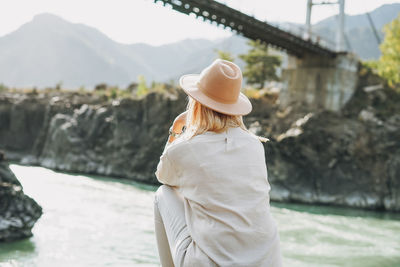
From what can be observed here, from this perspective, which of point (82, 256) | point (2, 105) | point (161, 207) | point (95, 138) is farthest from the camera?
point (2, 105)

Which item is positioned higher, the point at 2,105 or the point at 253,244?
the point at 253,244

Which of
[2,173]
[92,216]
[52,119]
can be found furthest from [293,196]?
[52,119]

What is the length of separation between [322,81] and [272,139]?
17.6 ft

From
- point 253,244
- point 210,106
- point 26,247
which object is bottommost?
point 26,247

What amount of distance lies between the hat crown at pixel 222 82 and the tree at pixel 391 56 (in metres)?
22.7

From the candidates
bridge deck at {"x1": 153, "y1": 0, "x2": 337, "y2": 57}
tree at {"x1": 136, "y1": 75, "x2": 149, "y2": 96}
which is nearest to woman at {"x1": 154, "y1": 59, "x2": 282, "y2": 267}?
bridge deck at {"x1": 153, "y1": 0, "x2": 337, "y2": 57}

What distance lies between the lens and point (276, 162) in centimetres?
1902

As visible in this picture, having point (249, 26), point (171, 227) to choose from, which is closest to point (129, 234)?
point (171, 227)

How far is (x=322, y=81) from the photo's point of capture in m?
23.1

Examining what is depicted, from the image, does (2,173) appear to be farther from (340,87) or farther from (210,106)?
(340,87)

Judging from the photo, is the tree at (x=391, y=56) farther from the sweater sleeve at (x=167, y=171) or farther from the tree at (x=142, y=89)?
the sweater sleeve at (x=167, y=171)

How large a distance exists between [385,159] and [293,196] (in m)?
4.14

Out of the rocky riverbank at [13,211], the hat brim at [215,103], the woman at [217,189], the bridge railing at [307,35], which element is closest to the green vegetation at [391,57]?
the bridge railing at [307,35]

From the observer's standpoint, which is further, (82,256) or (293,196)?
(293,196)
